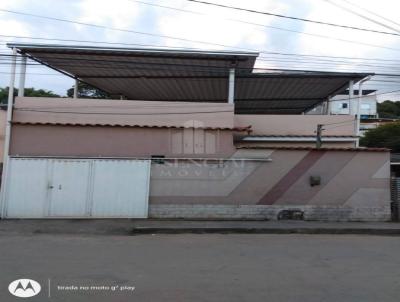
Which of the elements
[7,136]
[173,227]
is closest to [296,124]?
[173,227]

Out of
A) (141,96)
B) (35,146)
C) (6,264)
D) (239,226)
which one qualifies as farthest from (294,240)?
(141,96)

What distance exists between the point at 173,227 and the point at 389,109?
7651 centimetres

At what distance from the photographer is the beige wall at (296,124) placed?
17.3 meters

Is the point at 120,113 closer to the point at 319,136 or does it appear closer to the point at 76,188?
the point at 76,188

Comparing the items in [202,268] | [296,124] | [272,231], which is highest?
[296,124]

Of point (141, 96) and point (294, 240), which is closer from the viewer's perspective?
point (294, 240)

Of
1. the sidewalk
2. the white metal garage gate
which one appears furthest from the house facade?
the sidewalk

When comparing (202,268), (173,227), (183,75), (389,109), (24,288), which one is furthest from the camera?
(389,109)

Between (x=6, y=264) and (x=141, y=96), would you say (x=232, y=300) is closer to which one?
(x=6, y=264)

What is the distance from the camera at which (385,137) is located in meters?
42.0

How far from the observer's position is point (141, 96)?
21656 millimetres

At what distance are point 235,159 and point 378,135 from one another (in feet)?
108

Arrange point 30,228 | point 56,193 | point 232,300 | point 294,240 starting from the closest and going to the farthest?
point 232,300 → point 294,240 → point 30,228 → point 56,193

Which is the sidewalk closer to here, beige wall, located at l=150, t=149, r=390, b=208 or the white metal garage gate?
the white metal garage gate
